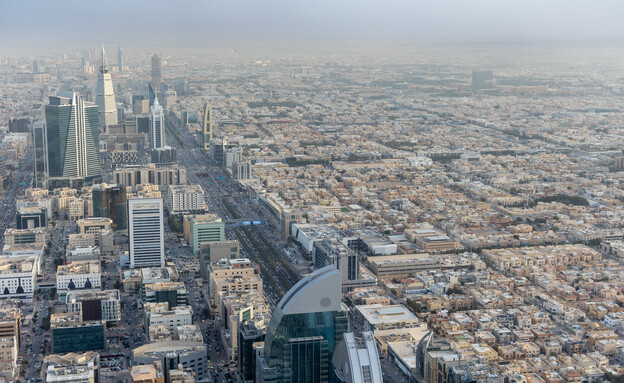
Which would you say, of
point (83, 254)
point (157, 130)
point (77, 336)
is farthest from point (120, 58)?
point (77, 336)

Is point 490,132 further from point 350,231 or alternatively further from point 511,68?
point 350,231

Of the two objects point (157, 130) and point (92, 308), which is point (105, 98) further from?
point (92, 308)

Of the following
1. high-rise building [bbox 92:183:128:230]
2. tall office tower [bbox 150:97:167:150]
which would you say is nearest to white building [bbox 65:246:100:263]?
high-rise building [bbox 92:183:128:230]

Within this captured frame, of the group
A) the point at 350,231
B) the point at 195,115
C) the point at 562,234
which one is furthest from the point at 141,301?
the point at 195,115

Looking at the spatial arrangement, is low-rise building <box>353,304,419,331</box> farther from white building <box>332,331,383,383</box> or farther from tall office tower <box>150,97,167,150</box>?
tall office tower <box>150,97,167,150</box>

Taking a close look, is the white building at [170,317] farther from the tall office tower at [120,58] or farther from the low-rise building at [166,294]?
the tall office tower at [120,58]
